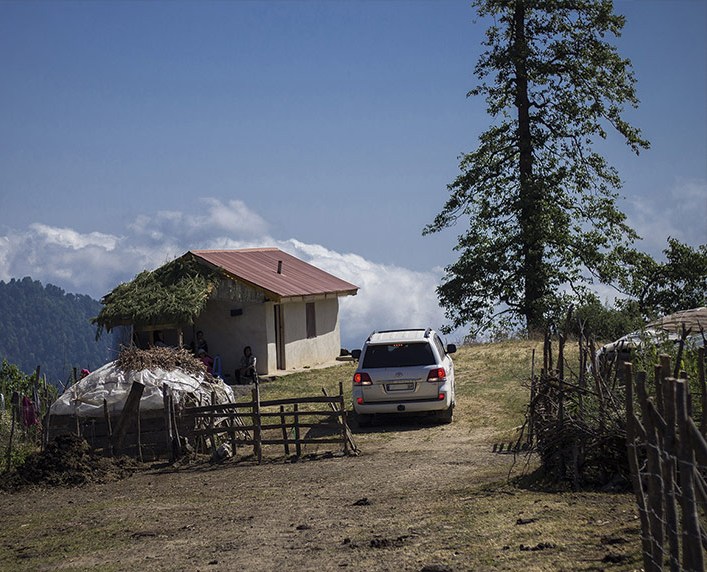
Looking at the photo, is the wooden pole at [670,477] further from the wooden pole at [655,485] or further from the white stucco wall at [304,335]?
the white stucco wall at [304,335]

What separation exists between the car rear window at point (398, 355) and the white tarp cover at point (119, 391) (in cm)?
317

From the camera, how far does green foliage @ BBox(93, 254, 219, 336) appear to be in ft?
102

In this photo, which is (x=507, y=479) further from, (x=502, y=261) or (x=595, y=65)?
(x=595, y=65)

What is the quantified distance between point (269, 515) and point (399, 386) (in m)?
7.66

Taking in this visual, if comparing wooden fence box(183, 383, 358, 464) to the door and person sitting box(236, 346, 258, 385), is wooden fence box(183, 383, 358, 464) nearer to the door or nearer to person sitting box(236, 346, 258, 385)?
person sitting box(236, 346, 258, 385)

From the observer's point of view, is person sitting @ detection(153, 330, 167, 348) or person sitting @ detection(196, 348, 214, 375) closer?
person sitting @ detection(196, 348, 214, 375)

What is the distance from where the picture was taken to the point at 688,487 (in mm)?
6520

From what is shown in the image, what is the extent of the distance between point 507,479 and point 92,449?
8523 millimetres

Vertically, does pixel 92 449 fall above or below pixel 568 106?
below

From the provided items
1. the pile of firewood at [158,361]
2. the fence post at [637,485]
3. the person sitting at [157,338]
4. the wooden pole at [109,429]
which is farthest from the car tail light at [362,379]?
the person sitting at [157,338]

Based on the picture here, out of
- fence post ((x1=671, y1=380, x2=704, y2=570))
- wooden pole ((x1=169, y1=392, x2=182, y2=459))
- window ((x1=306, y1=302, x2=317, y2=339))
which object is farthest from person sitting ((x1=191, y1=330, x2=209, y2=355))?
fence post ((x1=671, y1=380, x2=704, y2=570))

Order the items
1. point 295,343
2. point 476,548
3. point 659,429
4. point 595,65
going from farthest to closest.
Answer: point 595,65 → point 295,343 → point 476,548 → point 659,429

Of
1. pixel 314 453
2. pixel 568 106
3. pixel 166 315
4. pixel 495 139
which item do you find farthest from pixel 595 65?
pixel 314 453

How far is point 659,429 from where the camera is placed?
7168 mm
